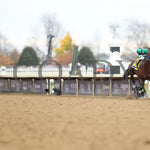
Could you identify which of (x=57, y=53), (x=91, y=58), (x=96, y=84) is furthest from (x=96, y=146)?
(x=57, y=53)

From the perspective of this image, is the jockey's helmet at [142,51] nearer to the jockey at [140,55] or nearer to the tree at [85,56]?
the jockey at [140,55]

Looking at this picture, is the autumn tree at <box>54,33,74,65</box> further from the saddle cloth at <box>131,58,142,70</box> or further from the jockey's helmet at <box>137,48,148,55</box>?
the jockey's helmet at <box>137,48,148,55</box>

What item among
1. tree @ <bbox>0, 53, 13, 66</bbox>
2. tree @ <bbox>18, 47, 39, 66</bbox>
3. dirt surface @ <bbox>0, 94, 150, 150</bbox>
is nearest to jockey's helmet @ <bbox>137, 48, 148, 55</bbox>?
dirt surface @ <bbox>0, 94, 150, 150</bbox>

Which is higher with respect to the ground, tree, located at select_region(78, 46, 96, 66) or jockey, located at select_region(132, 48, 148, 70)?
tree, located at select_region(78, 46, 96, 66)

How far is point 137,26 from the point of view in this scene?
5369 cm

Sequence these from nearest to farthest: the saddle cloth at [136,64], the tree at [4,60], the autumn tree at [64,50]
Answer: the saddle cloth at [136,64]
the tree at [4,60]
the autumn tree at [64,50]

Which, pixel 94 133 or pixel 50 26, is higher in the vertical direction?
pixel 50 26

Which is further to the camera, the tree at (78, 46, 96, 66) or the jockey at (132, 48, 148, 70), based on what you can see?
the tree at (78, 46, 96, 66)

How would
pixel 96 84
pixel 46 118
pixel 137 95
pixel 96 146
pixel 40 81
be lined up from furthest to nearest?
1. pixel 40 81
2. pixel 96 84
3. pixel 137 95
4. pixel 46 118
5. pixel 96 146

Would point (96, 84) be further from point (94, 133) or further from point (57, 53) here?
point (57, 53)

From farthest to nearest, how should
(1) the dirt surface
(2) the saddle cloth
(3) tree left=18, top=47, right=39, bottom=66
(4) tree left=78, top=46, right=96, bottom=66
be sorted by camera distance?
(4) tree left=78, top=46, right=96, bottom=66, (3) tree left=18, top=47, right=39, bottom=66, (2) the saddle cloth, (1) the dirt surface

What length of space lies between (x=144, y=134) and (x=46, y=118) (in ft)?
9.83

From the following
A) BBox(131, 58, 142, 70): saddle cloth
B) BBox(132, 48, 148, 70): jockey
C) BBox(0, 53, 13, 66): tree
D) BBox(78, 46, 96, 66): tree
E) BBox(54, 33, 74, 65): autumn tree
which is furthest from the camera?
BBox(54, 33, 74, 65): autumn tree

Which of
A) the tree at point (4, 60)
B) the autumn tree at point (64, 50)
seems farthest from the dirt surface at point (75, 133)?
the autumn tree at point (64, 50)
